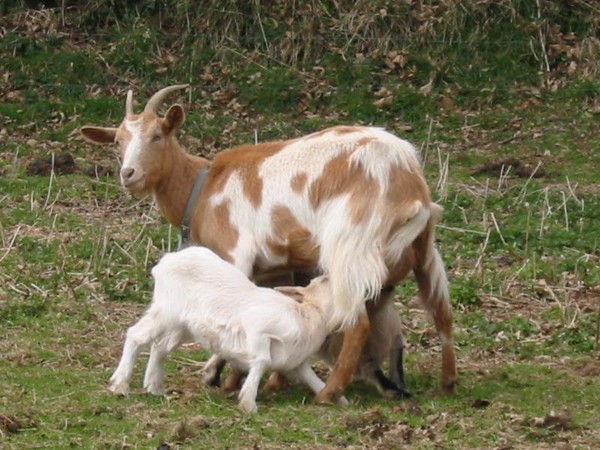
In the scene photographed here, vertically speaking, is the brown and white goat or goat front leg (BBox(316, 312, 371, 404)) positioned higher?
the brown and white goat

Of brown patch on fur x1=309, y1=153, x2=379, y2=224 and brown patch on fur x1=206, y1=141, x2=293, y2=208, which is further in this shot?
brown patch on fur x1=206, y1=141, x2=293, y2=208

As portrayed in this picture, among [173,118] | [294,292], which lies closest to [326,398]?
[294,292]

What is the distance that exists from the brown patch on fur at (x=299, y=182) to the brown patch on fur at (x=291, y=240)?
0.13 m

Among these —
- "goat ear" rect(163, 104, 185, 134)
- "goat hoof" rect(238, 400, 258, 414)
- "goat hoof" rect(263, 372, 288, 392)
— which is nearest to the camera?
"goat hoof" rect(238, 400, 258, 414)

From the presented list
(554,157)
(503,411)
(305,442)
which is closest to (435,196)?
(554,157)

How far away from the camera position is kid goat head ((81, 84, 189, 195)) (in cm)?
940

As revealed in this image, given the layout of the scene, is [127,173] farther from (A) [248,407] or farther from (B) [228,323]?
(A) [248,407]

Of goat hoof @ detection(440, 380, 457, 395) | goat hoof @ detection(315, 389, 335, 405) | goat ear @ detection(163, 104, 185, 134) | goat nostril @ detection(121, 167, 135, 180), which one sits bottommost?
goat hoof @ detection(440, 380, 457, 395)

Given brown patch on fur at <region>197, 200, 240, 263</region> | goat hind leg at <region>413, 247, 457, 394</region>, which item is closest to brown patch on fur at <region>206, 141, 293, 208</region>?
brown patch on fur at <region>197, 200, 240, 263</region>

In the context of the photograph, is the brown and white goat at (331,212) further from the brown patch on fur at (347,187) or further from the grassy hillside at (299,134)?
the grassy hillside at (299,134)

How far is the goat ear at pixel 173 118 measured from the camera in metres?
9.59

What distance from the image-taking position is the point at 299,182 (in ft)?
28.8

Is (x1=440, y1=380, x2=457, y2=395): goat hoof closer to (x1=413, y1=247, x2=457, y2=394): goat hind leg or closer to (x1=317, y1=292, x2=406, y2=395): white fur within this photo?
(x1=413, y1=247, x2=457, y2=394): goat hind leg

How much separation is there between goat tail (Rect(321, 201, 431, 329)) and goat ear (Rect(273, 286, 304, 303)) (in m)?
0.21
